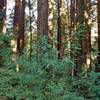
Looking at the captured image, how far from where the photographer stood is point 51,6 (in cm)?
1884

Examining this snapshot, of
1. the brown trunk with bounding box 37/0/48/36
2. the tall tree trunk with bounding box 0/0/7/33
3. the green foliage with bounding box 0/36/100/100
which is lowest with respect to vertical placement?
the green foliage with bounding box 0/36/100/100

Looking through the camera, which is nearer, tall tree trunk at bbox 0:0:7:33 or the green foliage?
the green foliage

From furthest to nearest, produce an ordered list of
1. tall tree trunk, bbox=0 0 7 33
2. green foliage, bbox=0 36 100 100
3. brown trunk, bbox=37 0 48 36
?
tall tree trunk, bbox=0 0 7 33
brown trunk, bbox=37 0 48 36
green foliage, bbox=0 36 100 100

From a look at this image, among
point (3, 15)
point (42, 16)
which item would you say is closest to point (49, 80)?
point (42, 16)

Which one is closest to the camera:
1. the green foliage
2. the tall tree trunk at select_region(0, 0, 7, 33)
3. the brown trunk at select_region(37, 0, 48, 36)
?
the green foliage

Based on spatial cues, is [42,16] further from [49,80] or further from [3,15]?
[3,15]

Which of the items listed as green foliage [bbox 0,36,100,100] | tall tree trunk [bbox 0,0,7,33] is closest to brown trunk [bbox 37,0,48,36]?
green foliage [bbox 0,36,100,100]

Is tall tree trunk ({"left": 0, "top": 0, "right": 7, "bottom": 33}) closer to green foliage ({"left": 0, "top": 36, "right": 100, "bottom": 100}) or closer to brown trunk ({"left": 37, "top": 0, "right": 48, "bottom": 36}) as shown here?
brown trunk ({"left": 37, "top": 0, "right": 48, "bottom": 36})

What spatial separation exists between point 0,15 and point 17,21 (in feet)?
10.5

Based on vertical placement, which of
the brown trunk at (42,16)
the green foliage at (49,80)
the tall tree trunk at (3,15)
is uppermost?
the tall tree trunk at (3,15)

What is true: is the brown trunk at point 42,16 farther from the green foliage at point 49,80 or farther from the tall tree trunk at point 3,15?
the tall tree trunk at point 3,15

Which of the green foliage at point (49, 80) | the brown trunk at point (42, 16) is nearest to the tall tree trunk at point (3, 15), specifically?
the brown trunk at point (42, 16)

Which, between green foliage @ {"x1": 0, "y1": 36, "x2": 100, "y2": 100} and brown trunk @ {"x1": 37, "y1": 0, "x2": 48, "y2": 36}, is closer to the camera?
green foliage @ {"x1": 0, "y1": 36, "x2": 100, "y2": 100}

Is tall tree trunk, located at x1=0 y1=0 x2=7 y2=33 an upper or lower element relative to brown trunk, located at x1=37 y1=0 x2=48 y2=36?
upper
